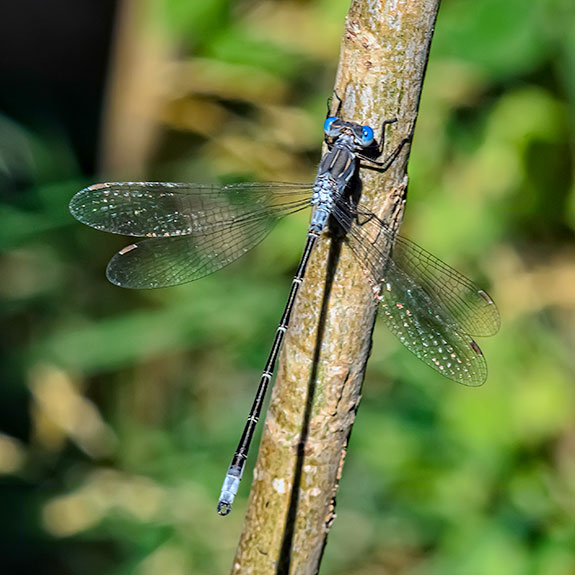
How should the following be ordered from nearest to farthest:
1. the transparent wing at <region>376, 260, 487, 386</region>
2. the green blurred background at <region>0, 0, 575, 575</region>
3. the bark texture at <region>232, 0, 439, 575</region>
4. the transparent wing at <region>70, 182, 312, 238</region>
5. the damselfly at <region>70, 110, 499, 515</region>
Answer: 1. the bark texture at <region>232, 0, 439, 575</region>
2. the damselfly at <region>70, 110, 499, 515</region>
3. the transparent wing at <region>376, 260, 487, 386</region>
4. the transparent wing at <region>70, 182, 312, 238</region>
5. the green blurred background at <region>0, 0, 575, 575</region>

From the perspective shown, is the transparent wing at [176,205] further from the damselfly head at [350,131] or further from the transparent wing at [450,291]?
the damselfly head at [350,131]

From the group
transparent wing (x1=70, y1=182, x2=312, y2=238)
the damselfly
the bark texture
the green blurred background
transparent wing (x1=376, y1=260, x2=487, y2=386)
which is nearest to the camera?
the bark texture

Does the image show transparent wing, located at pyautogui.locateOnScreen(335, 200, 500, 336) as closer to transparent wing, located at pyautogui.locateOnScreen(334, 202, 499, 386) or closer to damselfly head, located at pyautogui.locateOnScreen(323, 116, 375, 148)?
transparent wing, located at pyautogui.locateOnScreen(334, 202, 499, 386)

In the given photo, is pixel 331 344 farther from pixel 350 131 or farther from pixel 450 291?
pixel 450 291

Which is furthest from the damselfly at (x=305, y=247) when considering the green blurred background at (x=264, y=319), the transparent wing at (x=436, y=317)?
the green blurred background at (x=264, y=319)

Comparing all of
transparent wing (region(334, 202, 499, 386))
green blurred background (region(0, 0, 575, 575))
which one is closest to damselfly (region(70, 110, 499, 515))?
transparent wing (region(334, 202, 499, 386))

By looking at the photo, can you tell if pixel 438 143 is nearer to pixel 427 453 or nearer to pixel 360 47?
pixel 427 453
